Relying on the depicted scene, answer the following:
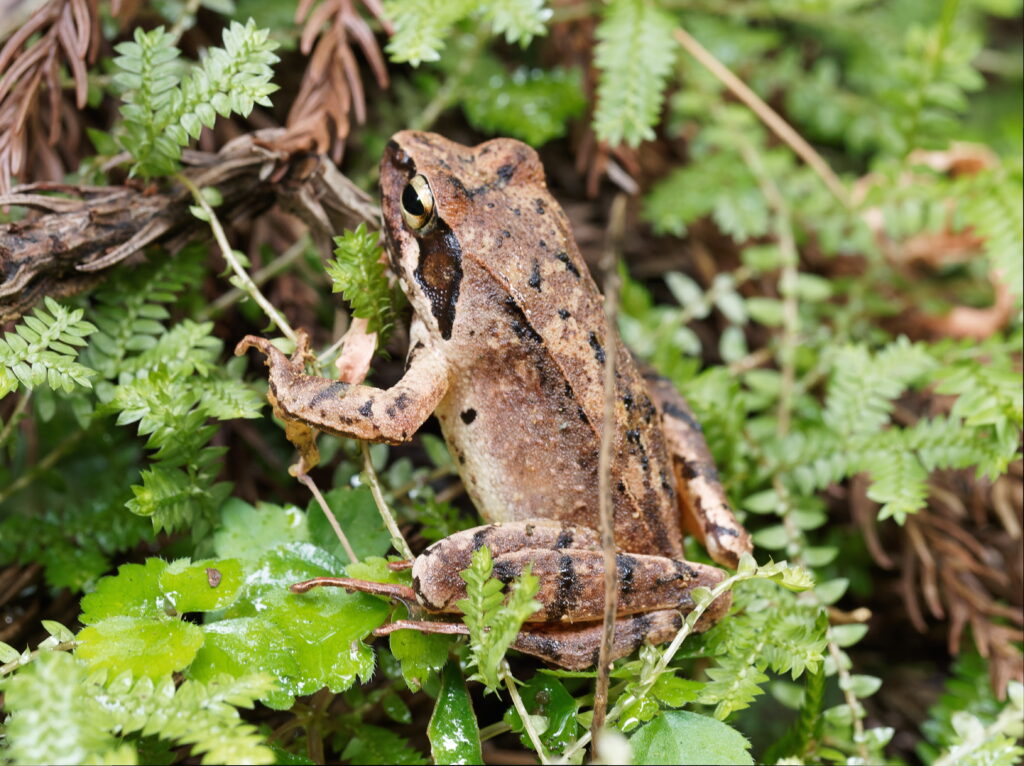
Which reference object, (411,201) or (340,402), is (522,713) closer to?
(340,402)

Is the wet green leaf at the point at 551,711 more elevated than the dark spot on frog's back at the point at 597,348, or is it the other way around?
the dark spot on frog's back at the point at 597,348

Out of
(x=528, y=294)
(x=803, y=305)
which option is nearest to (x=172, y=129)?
(x=528, y=294)

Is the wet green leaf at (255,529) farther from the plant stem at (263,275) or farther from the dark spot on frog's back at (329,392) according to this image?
the plant stem at (263,275)

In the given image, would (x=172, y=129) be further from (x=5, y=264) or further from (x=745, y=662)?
(x=745, y=662)

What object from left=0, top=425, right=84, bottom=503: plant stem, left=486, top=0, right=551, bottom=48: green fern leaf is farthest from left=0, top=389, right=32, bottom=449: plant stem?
left=486, top=0, right=551, bottom=48: green fern leaf

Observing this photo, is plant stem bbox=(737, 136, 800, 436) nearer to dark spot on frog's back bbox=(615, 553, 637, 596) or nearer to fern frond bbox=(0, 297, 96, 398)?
dark spot on frog's back bbox=(615, 553, 637, 596)

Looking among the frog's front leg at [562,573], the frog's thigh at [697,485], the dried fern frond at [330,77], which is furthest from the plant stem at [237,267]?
the frog's thigh at [697,485]
